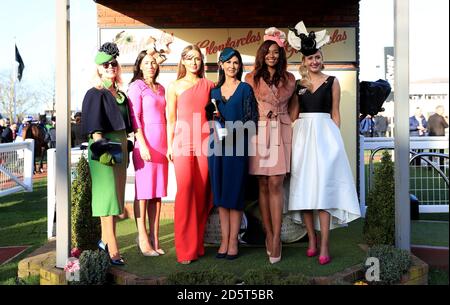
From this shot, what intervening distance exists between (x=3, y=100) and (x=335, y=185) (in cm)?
4013

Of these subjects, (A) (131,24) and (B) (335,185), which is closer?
(B) (335,185)

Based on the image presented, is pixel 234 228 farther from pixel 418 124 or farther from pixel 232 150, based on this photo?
pixel 418 124

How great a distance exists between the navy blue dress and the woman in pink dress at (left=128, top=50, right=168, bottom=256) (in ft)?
1.75

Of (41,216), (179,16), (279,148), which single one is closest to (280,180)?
(279,148)

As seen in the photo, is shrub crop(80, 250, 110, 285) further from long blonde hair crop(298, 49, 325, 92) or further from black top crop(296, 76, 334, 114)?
long blonde hair crop(298, 49, 325, 92)

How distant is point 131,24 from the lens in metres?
7.46

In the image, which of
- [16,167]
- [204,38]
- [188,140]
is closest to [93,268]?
[188,140]

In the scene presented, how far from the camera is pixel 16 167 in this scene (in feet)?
38.4

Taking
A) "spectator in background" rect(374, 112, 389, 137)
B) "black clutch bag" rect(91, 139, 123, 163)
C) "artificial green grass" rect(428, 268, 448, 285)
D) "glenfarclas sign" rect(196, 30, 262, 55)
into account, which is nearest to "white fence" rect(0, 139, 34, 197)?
"glenfarclas sign" rect(196, 30, 262, 55)

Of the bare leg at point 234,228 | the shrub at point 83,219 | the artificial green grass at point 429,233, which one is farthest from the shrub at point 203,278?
the artificial green grass at point 429,233

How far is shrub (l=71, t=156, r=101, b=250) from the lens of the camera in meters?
5.25
